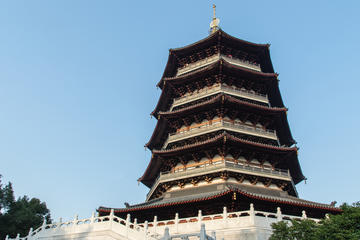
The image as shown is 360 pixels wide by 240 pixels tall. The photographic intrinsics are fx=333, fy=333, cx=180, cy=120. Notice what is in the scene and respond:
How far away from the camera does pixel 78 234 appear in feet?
52.5

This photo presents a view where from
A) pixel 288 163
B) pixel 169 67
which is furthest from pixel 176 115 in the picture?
pixel 288 163

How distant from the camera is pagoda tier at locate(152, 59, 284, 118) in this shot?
26.1 metres

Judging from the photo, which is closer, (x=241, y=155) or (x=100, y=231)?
(x=100, y=231)

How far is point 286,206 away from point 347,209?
7237 millimetres

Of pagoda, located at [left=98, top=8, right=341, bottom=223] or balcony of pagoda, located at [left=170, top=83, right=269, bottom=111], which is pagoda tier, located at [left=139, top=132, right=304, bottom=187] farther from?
balcony of pagoda, located at [left=170, top=83, right=269, bottom=111]

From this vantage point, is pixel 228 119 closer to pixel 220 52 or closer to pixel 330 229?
pixel 220 52

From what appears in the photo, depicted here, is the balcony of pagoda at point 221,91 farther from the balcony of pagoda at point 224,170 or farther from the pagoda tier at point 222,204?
the pagoda tier at point 222,204

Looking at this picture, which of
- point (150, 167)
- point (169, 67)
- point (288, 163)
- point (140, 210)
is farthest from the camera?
point (169, 67)

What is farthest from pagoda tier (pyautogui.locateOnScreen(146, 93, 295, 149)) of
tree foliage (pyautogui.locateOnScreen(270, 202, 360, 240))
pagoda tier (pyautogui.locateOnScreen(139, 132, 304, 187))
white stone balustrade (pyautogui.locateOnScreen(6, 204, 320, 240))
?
tree foliage (pyautogui.locateOnScreen(270, 202, 360, 240))

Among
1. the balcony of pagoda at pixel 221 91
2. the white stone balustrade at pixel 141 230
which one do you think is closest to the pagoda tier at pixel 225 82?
the balcony of pagoda at pixel 221 91

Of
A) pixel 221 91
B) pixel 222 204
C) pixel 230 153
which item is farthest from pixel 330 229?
pixel 221 91

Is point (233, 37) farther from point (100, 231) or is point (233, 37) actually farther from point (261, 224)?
point (100, 231)

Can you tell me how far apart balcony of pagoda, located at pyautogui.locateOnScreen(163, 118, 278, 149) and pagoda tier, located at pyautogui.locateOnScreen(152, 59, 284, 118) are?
2.62 metres

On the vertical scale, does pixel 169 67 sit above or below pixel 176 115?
above
